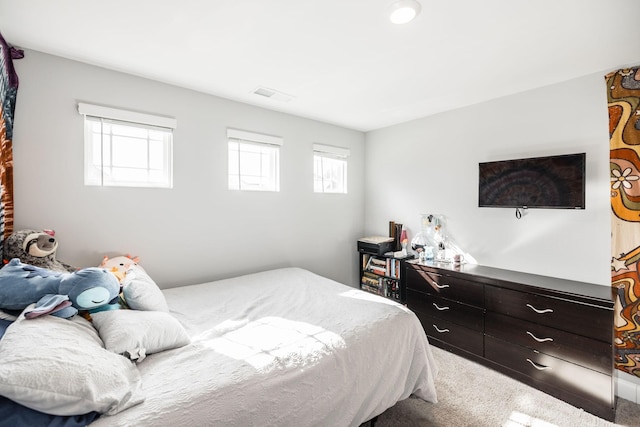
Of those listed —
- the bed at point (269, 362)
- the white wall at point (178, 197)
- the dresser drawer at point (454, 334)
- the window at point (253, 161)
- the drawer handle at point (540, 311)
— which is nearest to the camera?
the bed at point (269, 362)

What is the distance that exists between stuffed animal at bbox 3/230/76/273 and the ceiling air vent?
6.49ft

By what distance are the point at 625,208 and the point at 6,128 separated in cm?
439

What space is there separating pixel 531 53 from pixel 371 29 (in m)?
1.21

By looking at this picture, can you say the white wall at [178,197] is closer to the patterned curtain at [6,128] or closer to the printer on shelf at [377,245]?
the patterned curtain at [6,128]

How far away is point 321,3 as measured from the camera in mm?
1523

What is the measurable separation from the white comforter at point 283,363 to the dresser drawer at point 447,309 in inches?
33.3

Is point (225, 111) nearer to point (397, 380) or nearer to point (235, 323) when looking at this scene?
point (235, 323)

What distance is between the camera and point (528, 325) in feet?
7.43

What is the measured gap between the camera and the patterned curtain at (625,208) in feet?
6.82

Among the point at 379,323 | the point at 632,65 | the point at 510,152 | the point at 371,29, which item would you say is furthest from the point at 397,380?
the point at 632,65

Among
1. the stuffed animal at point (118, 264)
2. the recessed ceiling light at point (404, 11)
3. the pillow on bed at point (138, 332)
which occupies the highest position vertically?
the recessed ceiling light at point (404, 11)

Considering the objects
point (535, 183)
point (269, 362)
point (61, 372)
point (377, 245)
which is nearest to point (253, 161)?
point (377, 245)

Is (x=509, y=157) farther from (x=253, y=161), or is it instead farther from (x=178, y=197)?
(x=178, y=197)

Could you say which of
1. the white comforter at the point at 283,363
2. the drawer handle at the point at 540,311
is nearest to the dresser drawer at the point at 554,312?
the drawer handle at the point at 540,311
